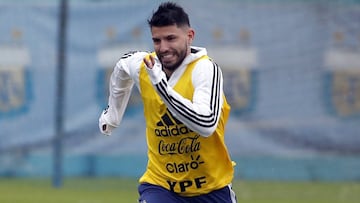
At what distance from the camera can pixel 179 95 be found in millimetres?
6734

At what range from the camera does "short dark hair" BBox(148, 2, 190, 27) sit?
691 centimetres

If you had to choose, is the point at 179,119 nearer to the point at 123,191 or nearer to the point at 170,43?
the point at 170,43

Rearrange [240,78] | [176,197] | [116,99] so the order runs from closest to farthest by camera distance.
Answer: [176,197] → [116,99] → [240,78]

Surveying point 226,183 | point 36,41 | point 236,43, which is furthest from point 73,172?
point 226,183

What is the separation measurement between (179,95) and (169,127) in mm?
439

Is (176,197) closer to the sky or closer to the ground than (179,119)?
closer to the ground

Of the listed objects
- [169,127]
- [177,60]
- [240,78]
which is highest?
[177,60]

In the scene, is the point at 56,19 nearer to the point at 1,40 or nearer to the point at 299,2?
the point at 1,40

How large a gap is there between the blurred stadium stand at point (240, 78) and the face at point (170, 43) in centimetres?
911

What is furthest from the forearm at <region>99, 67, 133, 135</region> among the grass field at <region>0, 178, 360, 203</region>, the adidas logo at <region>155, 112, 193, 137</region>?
the grass field at <region>0, 178, 360, 203</region>

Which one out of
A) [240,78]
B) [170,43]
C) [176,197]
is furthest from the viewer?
[240,78]

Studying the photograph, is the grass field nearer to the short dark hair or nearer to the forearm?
the forearm

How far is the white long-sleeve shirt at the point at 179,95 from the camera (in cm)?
668

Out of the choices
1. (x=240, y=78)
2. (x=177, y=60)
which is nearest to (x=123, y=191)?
(x=240, y=78)
